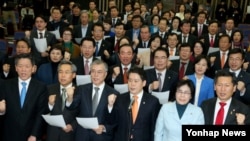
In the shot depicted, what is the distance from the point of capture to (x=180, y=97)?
10.6 ft

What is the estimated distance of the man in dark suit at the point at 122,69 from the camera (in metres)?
4.60

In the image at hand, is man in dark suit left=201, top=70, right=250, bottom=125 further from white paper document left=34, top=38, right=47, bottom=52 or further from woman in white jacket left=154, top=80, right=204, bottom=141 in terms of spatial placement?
white paper document left=34, top=38, right=47, bottom=52

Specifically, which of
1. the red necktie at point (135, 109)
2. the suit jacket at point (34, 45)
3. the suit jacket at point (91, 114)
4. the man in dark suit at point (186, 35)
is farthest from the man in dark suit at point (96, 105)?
the man in dark suit at point (186, 35)

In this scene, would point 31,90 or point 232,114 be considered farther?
point 31,90

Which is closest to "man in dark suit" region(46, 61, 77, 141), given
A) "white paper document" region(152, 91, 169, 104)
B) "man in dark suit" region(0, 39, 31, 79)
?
"white paper document" region(152, 91, 169, 104)

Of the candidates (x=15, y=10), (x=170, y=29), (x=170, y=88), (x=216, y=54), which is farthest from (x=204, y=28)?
(x=15, y=10)

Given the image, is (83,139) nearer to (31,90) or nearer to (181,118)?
(31,90)

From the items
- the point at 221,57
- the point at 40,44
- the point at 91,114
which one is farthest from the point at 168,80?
the point at 40,44

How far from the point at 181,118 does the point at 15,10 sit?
1017 centimetres

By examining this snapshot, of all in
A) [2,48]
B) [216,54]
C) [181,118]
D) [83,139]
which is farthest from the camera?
[2,48]

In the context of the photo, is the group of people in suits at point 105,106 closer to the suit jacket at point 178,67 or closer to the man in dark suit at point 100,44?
the suit jacket at point 178,67

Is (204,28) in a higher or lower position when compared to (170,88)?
higher

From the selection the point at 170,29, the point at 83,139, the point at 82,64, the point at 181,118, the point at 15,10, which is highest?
the point at 15,10

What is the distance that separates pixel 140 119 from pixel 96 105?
44cm
